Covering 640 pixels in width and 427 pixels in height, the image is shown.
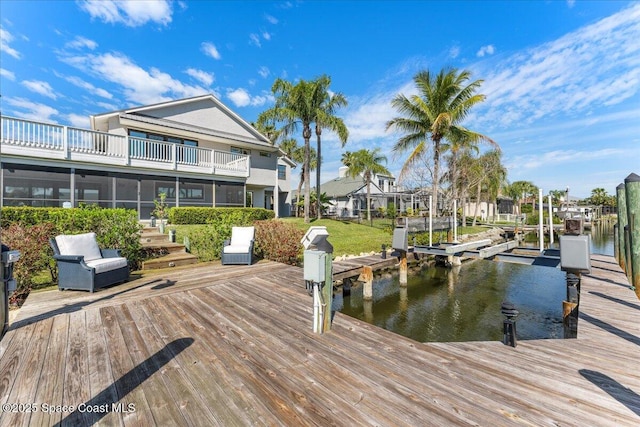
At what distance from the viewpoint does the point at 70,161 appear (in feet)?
39.1

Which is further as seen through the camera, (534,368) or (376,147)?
(376,147)

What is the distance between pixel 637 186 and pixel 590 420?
2032 millimetres

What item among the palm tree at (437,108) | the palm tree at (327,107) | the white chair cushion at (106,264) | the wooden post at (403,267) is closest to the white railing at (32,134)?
the white chair cushion at (106,264)

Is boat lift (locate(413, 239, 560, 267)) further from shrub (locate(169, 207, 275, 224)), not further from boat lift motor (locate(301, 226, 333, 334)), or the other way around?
shrub (locate(169, 207, 275, 224))

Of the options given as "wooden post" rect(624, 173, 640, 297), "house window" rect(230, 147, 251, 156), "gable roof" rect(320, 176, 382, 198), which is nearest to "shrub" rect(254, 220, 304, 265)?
"wooden post" rect(624, 173, 640, 297)

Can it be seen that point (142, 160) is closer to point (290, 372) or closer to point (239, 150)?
point (239, 150)

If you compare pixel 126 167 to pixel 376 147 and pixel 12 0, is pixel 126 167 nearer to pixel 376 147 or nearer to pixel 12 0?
pixel 12 0

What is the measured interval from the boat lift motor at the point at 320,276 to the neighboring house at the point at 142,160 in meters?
13.4

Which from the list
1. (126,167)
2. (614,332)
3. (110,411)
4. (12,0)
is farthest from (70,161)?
(614,332)

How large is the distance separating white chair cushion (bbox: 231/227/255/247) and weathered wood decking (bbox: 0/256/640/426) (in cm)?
380

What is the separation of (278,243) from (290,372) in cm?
598

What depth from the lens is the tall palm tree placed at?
58.0 ft

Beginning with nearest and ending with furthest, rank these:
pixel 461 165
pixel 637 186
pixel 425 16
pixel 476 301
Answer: pixel 637 186 → pixel 476 301 → pixel 425 16 → pixel 461 165

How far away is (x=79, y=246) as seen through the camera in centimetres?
555
